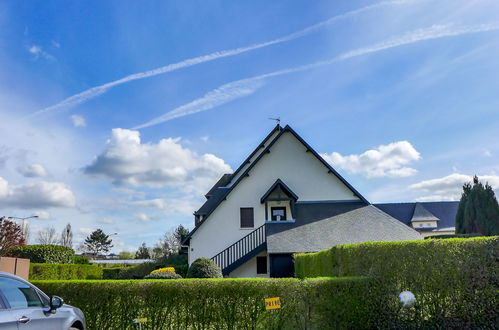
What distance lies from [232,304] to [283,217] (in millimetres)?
14254

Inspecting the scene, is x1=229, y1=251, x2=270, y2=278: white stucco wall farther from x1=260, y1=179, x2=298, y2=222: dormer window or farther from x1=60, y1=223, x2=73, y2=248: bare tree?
x1=60, y1=223, x2=73, y2=248: bare tree

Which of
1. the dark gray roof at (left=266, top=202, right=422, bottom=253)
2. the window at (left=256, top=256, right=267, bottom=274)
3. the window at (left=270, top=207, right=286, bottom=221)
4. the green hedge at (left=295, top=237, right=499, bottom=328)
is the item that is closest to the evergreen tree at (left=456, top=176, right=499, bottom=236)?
the dark gray roof at (left=266, top=202, right=422, bottom=253)

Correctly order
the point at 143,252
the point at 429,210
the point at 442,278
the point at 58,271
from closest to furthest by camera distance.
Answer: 1. the point at 442,278
2. the point at 58,271
3. the point at 429,210
4. the point at 143,252

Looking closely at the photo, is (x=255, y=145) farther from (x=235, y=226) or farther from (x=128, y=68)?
(x=128, y=68)

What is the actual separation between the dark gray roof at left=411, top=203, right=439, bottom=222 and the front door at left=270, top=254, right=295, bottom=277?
35861mm

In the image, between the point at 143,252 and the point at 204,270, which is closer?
the point at 204,270

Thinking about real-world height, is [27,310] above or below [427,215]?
below

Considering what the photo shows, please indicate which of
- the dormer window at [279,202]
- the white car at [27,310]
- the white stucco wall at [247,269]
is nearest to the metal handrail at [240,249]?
the white stucco wall at [247,269]

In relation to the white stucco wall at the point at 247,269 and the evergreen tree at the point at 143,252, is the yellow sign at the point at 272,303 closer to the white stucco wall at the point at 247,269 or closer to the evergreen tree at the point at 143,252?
Result: the white stucco wall at the point at 247,269

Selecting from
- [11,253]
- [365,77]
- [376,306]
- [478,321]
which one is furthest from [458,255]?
[11,253]

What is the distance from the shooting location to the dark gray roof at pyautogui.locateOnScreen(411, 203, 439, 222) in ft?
157

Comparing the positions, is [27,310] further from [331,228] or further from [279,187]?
[279,187]

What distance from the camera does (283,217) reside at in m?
22.2

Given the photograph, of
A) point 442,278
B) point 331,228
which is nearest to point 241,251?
point 331,228
